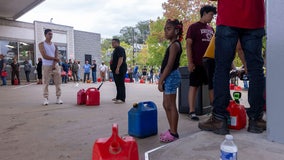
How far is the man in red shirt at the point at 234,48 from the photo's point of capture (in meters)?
2.78

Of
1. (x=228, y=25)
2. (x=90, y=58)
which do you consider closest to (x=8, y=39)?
(x=90, y=58)

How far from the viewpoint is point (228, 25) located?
2.79 m

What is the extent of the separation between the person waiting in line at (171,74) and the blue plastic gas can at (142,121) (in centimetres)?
35

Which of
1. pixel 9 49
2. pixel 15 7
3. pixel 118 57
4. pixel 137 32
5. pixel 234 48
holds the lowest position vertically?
pixel 234 48

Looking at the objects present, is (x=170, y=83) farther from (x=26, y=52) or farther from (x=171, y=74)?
(x=26, y=52)

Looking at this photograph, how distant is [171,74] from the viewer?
3068 mm

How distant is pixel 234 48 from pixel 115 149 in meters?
1.73

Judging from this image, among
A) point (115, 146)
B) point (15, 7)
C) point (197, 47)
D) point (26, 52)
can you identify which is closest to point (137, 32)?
point (26, 52)

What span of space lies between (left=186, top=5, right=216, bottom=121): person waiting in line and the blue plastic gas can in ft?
3.67

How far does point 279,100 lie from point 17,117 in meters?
4.54

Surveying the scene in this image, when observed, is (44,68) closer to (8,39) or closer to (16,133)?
(16,133)

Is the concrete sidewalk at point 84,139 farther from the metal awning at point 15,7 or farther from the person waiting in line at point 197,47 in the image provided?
the metal awning at point 15,7

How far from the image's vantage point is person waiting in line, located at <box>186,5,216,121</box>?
420 cm

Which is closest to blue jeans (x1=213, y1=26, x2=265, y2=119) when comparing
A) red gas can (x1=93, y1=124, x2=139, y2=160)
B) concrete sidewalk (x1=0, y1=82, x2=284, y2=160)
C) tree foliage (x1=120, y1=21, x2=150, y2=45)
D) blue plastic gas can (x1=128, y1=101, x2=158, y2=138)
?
concrete sidewalk (x1=0, y1=82, x2=284, y2=160)
